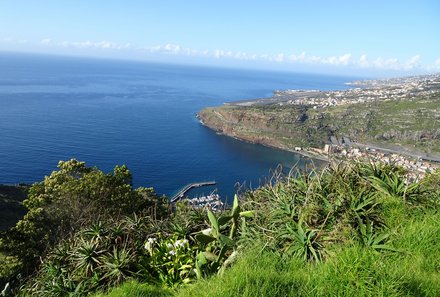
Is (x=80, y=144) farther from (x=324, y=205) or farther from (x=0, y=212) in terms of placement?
(x=324, y=205)

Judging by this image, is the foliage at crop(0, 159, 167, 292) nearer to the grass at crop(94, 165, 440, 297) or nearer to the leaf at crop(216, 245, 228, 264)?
the grass at crop(94, 165, 440, 297)

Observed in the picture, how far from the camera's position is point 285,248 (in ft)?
13.6

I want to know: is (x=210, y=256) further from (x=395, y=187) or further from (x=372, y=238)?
(x=395, y=187)

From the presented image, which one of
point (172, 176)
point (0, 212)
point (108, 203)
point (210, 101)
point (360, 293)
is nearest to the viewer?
Answer: point (360, 293)

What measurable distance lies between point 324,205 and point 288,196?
0.63 metres

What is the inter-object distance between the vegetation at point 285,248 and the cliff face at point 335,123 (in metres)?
65.7

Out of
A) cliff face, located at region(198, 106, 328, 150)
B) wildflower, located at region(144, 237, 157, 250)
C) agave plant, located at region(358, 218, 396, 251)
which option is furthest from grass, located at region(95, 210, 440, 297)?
cliff face, located at region(198, 106, 328, 150)

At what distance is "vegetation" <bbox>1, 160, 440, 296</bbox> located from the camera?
117 inches

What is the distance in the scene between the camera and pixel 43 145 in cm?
5719

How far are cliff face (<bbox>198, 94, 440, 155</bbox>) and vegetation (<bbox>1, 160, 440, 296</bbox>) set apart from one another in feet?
216

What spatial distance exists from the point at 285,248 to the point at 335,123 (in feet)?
284

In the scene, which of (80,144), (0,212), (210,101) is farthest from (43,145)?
(210,101)

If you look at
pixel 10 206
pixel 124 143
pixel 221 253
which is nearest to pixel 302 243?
pixel 221 253

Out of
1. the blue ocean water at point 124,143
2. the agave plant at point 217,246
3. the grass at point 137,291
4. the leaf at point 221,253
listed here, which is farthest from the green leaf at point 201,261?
the blue ocean water at point 124,143
